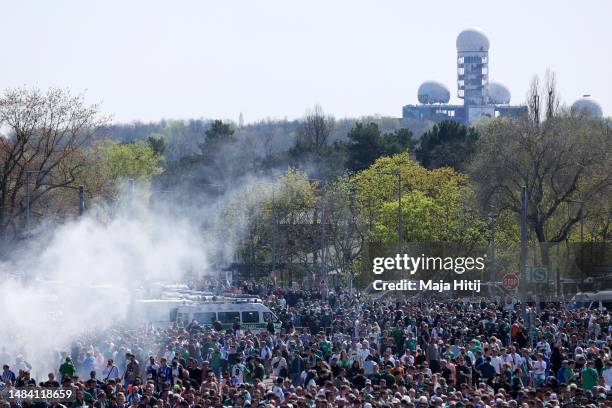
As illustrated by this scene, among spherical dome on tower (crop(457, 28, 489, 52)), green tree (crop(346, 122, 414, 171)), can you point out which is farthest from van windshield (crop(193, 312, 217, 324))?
spherical dome on tower (crop(457, 28, 489, 52))

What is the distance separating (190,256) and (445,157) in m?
26.3

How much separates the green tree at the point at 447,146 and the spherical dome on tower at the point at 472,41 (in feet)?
294

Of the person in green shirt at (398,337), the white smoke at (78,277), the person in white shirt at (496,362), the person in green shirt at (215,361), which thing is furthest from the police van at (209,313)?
the person in white shirt at (496,362)

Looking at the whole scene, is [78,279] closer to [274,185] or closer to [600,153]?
[600,153]

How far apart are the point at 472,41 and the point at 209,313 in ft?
520

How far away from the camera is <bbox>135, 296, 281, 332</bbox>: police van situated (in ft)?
133

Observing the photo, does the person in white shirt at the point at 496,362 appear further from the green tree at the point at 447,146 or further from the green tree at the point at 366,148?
the green tree at the point at 366,148

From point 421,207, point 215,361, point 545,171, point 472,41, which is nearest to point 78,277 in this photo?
point 215,361

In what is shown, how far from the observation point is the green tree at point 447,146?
92.3 meters

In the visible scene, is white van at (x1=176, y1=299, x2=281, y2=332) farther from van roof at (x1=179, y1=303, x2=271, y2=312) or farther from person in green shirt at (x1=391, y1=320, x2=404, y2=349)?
person in green shirt at (x1=391, y1=320, x2=404, y2=349)

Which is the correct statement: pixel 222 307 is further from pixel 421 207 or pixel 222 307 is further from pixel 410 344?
pixel 421 207

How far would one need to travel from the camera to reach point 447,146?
94625mm

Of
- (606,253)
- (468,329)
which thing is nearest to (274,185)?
(606,253)

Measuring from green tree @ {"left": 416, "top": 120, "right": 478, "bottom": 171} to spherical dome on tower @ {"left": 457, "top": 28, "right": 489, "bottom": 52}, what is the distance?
294 ft
